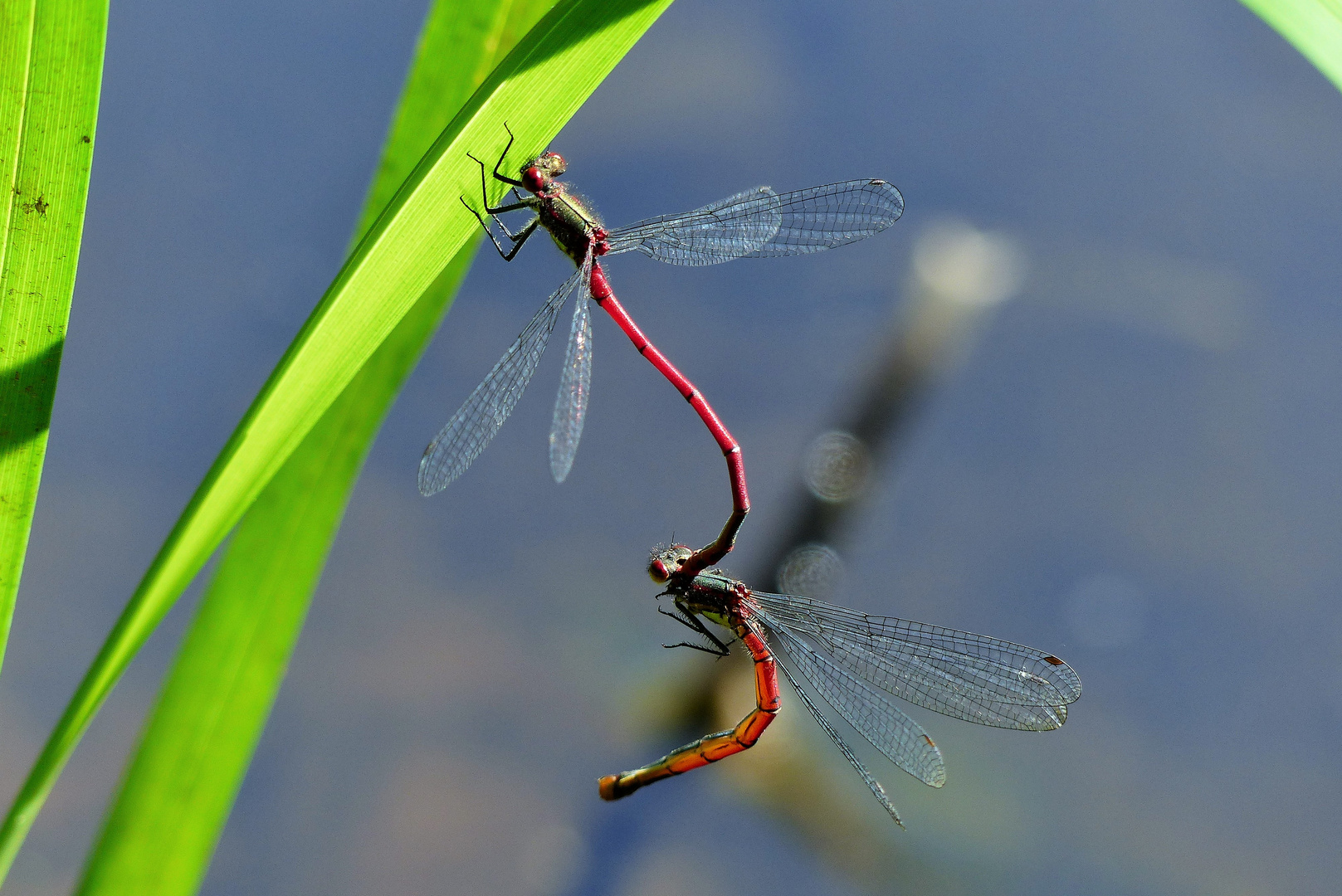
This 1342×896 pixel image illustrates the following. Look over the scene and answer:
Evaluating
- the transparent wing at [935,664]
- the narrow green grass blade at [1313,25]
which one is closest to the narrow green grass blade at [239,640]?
the transparent wing at [935,664]

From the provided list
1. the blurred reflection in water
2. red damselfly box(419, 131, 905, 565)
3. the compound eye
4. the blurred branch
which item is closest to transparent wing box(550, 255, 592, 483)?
red damselfly box(419, 131, 905, 565)

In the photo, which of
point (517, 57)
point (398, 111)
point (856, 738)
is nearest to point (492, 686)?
point (856, 738)

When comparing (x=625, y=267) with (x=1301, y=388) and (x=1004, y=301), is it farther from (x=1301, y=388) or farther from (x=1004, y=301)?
(x=1301, y=388)

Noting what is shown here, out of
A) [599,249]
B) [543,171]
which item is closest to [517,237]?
[543,171]

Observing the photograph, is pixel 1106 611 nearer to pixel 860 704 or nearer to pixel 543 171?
pixel 860 704

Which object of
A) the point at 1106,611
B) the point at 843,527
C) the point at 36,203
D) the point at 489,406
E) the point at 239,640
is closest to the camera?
the point at 36,203

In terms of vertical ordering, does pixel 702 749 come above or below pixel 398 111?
below
